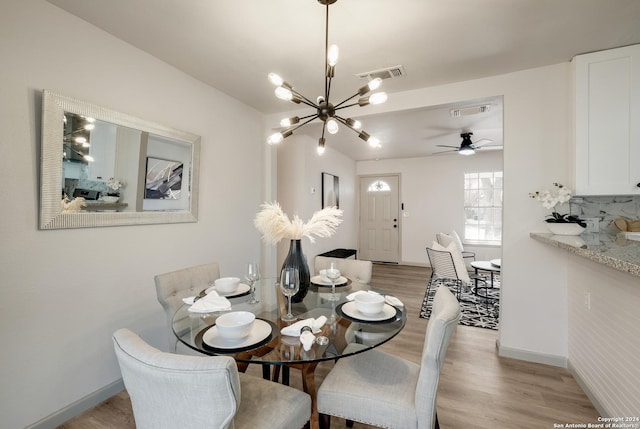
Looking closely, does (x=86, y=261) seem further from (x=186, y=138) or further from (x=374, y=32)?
(x=374, y=32)

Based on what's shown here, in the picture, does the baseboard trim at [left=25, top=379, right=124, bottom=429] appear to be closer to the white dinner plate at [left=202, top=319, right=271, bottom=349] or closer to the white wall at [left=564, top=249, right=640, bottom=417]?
the white dinner plate at [left=202, top=319, right=271, bottom=349]

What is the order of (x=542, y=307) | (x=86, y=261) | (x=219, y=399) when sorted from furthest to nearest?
(x=542, y=307), (x=86, y=261), (x=219, y=399)

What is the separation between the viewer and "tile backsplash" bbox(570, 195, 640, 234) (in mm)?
2283

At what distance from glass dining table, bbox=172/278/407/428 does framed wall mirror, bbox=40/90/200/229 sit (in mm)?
968

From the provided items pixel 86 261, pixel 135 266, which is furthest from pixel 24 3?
pixel 135 266

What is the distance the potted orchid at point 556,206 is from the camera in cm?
226

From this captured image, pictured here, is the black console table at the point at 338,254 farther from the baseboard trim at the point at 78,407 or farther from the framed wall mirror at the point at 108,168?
the baseboard trim at the point at 78,407

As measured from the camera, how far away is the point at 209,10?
1.76m

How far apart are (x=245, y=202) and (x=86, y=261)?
5.43ft

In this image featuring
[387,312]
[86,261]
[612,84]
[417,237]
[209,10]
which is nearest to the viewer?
[387,312]

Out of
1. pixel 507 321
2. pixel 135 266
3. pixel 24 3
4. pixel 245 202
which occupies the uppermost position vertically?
pixel 24 3

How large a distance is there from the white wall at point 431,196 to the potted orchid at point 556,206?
381 cm

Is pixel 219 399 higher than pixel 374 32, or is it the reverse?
pixel 374 32

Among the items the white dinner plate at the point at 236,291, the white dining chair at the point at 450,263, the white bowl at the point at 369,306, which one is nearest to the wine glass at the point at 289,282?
the white bowl at the point at 369,306
